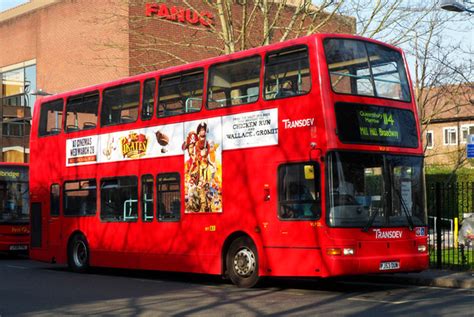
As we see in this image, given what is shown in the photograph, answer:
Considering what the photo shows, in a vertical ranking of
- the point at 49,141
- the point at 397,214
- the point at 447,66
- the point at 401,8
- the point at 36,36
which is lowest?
the point at 397,214

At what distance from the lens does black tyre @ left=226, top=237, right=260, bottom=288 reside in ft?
48.9

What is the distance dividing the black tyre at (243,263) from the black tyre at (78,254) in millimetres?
5303

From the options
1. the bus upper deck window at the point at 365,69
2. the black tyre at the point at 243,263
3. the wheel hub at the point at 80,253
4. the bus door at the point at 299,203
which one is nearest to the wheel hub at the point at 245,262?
the black tyre at the point at 243,263

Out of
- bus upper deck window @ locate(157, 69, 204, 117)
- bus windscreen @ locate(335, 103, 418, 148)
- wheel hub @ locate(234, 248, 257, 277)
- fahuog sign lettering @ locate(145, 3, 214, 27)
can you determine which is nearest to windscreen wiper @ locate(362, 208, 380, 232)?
bus windscreen @ locate(335, 103, 418, 148)

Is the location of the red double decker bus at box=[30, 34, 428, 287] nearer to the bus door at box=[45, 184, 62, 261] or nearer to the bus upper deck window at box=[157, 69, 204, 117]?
the bus upper deck window at box=[157, 69, 204, 117]

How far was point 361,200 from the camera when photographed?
13.7 m

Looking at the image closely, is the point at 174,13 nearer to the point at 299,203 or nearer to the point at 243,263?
the point at 243,263

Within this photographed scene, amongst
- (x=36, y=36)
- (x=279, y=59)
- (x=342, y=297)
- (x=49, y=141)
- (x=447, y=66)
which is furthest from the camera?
(x=36, y=36)

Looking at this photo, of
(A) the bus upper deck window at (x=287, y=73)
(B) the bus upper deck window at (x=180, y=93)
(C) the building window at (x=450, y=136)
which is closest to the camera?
(A) the bus upper deck window at (x=287, y=73)

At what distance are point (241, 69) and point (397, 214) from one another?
13.4ft

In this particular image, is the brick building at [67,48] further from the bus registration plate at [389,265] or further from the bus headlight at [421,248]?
the bus registration plate at [389,265]

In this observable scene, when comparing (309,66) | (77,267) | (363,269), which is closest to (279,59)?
(309,66)

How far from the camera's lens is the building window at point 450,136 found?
5862 cm

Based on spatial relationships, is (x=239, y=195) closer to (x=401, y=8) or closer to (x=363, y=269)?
(x=363, y=269)
